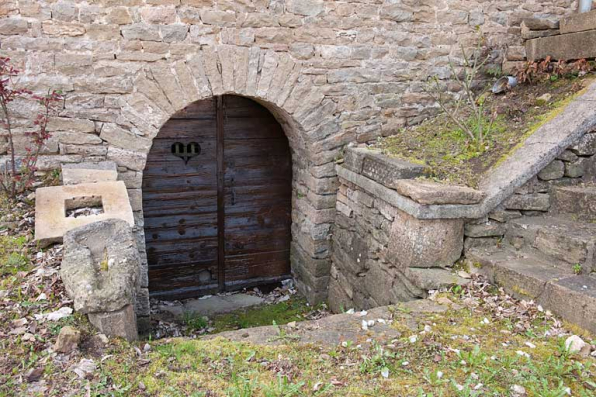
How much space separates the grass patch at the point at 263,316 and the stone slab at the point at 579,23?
392 centimetres

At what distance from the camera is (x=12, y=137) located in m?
3.89

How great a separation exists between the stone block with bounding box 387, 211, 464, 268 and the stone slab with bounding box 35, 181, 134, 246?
6.82 feet

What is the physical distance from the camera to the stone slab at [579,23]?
4.50m

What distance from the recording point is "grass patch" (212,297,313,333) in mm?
4879

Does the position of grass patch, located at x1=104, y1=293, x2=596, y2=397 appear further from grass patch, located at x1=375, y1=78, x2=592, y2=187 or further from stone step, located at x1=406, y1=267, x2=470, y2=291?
grass patch, located at x1=375, y1=78, x2=592, y2=187

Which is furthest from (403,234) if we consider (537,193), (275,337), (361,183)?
(275,337)

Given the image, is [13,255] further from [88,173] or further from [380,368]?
[380,368]

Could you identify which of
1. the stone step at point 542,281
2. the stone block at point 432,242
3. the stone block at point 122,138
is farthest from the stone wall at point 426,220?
the stone block at point 122,138

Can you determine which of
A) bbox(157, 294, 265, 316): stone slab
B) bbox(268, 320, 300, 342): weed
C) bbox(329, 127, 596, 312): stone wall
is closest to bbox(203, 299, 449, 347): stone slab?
bbox(268, 320, 300, 342): weed

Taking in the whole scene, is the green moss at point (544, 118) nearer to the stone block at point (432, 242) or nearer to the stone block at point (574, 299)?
the stone block at point (432, 242)

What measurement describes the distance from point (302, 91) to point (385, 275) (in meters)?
1.89

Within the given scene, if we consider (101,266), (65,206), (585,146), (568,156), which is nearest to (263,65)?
(65,206)

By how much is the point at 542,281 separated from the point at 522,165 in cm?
107

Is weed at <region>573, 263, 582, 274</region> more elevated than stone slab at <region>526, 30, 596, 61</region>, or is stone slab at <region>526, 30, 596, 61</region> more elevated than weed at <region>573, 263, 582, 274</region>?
stone slab at <region>526, 30, 596, 61</region>
